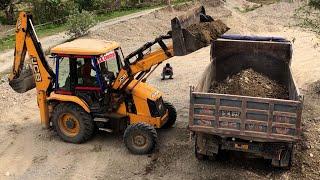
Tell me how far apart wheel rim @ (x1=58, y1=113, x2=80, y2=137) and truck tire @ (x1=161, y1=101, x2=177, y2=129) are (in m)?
2.13

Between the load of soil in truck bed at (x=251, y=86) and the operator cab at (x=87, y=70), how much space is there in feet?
8.00

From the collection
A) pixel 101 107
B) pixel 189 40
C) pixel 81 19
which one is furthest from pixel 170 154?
pixel 81 19

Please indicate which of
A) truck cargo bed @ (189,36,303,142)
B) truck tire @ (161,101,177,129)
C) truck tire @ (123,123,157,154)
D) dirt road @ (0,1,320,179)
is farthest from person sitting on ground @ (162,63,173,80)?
truck cargo bed @ (189,36,303,142)

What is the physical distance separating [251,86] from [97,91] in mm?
3451

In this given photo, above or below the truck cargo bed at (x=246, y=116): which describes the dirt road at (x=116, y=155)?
below

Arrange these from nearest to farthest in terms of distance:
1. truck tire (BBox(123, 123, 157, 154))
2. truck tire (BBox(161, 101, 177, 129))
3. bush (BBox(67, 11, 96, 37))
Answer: truck tire (BBox(123, 123, 157, 154)) → truck tire (BBox(161, 101, 177, 129)) → bush (BBox(67, 11, 96, 37))

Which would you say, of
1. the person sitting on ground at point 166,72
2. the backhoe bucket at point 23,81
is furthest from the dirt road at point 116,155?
the backhoe bucket at point 23,81

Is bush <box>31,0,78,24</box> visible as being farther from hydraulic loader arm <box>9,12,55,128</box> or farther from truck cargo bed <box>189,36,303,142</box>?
truck cargo bed <box>189,36,303,142</box>

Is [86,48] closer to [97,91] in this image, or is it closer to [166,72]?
[97,91]

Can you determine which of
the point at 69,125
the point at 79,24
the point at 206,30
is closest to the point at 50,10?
the point at 79,24

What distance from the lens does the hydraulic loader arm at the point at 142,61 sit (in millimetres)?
9438

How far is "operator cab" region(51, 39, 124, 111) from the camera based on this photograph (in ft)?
32.5

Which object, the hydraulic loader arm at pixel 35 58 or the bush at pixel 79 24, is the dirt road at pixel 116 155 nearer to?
the hydraulic loader arm at pixel 35 58

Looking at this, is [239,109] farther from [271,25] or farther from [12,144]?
[271,25]
